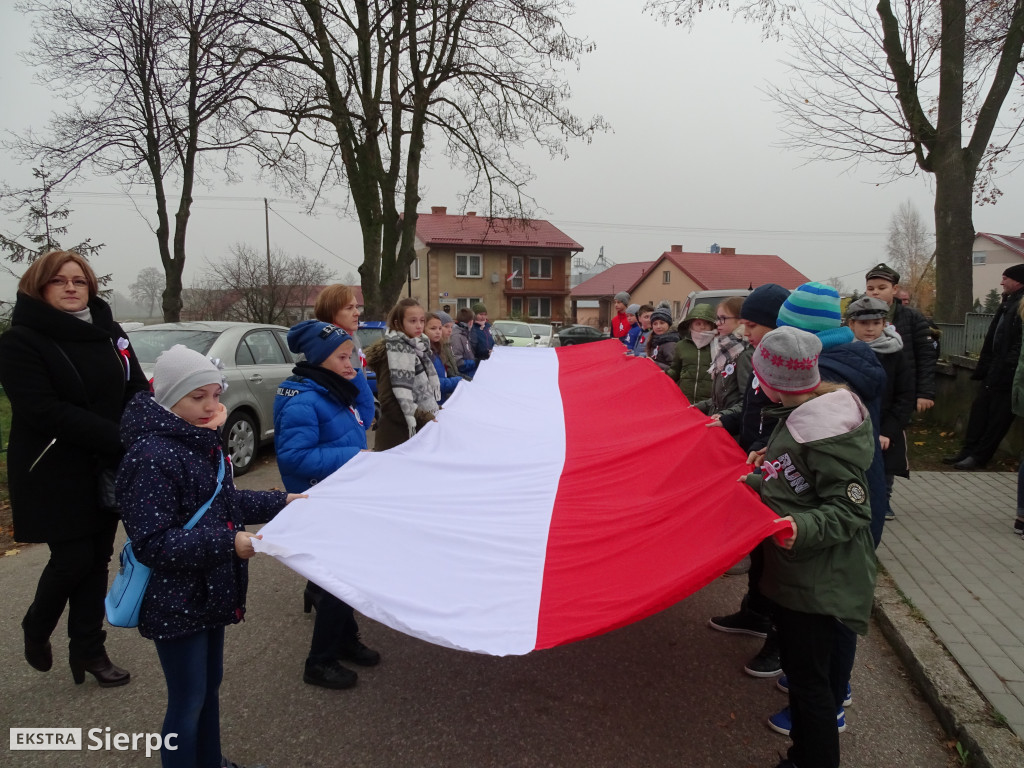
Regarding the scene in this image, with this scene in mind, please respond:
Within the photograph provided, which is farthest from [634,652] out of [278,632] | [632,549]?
[278,632]

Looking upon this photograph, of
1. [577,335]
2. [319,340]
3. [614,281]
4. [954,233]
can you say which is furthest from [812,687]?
[614,281]

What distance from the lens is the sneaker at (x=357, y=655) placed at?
133 inches

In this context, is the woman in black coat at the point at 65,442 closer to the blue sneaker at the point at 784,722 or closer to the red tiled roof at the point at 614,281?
the blue sneaker at the point at 784,722

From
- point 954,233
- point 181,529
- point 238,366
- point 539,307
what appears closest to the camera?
point 181,529

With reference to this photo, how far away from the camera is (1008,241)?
191 feet

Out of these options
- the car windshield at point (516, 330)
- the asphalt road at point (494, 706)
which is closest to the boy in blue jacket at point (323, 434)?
the asphalt road at point (494, 706)

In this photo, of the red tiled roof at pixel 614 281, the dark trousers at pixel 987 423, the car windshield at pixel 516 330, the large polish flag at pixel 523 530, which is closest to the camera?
the large polish flag at pixel 523 530

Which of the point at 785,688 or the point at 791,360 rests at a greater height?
the point at 791,360

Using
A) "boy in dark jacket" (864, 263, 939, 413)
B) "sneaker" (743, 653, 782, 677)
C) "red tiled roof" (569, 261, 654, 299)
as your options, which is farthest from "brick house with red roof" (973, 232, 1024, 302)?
"sneaker" (743, 653, 782, 677)

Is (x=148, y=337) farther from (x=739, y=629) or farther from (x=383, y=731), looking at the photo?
(x=739, y=629)

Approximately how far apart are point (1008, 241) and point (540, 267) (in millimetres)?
41676

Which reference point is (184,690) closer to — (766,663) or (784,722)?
(784,722)

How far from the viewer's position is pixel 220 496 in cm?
237

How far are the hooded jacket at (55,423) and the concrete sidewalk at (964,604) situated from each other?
3.97 metres
